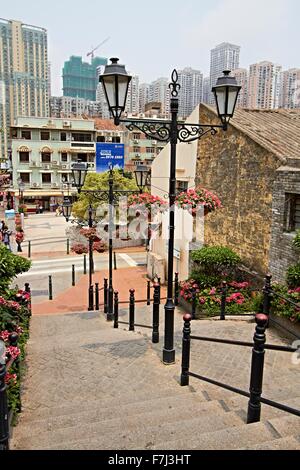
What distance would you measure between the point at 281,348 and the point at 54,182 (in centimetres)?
4148

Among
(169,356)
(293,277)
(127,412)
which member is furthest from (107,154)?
(127,412)

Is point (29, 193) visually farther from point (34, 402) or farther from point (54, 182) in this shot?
point (34, 402)

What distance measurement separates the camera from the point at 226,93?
4977 mm

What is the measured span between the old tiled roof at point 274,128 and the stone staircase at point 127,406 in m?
4.72

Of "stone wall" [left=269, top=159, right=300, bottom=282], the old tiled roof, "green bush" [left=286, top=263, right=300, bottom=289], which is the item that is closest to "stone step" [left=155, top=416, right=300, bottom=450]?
"green bush" [left=286, top=263, right=300, bottom=289]

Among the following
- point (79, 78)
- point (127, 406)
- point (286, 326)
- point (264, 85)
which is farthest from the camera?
point (79, 78)

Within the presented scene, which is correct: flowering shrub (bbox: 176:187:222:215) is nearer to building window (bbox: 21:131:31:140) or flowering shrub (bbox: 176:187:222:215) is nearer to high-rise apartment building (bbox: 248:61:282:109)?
high-rise apartment building (bbox: 248:61:282:109)

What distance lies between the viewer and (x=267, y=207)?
8.77m

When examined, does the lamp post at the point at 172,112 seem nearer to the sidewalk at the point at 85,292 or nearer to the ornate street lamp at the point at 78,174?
the ornate street lamp at the point at 78,174

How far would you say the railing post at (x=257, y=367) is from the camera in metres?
3.13

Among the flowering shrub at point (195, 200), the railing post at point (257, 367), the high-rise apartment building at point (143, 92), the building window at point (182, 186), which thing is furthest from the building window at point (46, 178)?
the railing post at point (257, 367)

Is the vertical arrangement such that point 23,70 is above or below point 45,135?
above

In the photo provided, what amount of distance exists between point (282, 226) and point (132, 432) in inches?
247

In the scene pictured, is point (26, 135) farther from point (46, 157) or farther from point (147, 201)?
point (147, 201)
